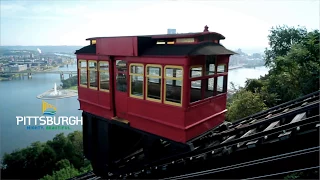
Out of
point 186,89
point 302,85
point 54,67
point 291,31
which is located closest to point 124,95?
point 186,89

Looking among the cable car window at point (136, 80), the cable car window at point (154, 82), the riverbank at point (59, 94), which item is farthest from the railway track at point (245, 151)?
the riverbank at point (59, 94)

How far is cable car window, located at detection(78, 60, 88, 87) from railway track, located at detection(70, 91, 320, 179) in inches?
120

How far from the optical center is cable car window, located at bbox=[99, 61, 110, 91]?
21.8 feet

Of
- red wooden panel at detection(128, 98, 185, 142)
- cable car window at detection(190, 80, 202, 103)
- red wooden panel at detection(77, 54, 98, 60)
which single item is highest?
red wooden panel at detection(77, 54, 98, 60)

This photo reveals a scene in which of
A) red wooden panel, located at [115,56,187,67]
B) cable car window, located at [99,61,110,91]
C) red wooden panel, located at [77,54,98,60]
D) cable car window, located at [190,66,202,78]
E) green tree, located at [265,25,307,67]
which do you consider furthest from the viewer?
green tree, located at [265,25,307,67]

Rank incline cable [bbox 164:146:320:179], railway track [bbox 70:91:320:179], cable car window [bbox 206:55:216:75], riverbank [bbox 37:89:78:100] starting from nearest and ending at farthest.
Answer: incline cable [bbox 164:146:320:179] → railway track [bbox 70:91:320:179] → cable car window [bbox 206:55:216:75] → riverbank [bbox 37:89:78:100]

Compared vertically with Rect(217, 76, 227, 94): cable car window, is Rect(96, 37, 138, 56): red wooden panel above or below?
above

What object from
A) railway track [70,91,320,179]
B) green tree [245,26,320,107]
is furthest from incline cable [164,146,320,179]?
green tree [245,26,320,107]

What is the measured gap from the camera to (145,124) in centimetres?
→ 598

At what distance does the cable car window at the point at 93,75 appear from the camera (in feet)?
23.0

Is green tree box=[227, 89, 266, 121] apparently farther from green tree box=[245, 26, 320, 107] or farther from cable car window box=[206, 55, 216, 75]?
cable car window box=[206, 55, 216, 75]

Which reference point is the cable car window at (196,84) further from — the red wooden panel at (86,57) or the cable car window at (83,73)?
the cable car window at (83,73)

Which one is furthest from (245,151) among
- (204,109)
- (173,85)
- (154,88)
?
(154,88)

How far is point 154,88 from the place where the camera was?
5801 mm
